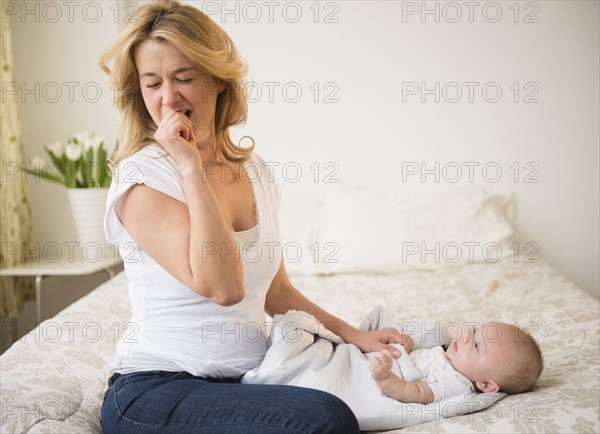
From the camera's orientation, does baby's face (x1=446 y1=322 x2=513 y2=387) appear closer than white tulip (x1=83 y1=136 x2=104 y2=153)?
Yes

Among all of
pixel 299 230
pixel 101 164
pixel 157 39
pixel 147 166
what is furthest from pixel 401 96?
pixel 147 166

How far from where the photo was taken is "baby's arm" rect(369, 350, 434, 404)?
1.21 metres

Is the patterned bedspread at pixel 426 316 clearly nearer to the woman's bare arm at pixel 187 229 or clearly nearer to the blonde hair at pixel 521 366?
the blonde hair at pixel 521 366

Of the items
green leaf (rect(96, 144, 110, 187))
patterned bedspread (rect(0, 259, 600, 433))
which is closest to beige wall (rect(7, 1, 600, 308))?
green leaf (rect(96, 144, 110, 187))

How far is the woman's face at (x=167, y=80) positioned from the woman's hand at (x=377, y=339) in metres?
0.61

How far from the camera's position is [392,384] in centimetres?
122

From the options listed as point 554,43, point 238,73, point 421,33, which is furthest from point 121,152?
point 554,43

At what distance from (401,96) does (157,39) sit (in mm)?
2338

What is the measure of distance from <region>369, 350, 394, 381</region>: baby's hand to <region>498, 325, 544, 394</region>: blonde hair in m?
0.26

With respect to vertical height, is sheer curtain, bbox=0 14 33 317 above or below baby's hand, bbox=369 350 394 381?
above

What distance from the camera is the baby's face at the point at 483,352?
1.29m

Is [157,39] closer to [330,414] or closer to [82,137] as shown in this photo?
[330,414]

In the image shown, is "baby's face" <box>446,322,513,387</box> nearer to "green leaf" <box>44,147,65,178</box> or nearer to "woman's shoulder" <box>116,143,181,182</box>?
"woman's shoulder" <box>116,143,181,182</box>

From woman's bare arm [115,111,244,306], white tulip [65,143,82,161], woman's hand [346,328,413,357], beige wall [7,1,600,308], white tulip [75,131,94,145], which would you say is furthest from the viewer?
beige wall [7,1,600,308]
